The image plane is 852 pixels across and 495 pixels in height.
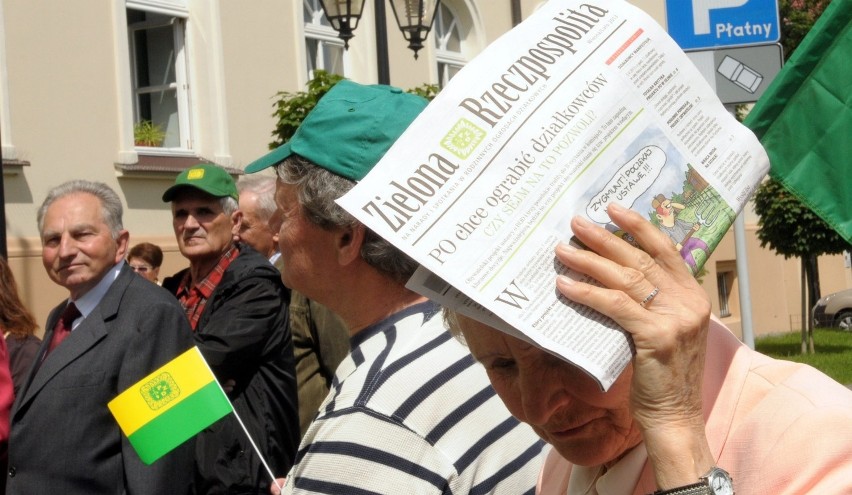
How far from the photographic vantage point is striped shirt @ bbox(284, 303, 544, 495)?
219cm

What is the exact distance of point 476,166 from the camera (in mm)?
1449

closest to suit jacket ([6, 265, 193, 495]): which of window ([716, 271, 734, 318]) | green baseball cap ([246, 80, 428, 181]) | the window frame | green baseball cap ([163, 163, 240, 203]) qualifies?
green baseball cap ([163, 163, 240, 203])

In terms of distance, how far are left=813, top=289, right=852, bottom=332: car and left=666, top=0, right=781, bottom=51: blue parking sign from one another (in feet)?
60.6

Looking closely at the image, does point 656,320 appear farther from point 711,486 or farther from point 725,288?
point 725,288

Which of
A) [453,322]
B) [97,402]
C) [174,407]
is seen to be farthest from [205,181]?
[453,322]

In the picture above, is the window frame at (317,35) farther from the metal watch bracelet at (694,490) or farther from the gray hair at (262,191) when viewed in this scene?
the metal watch bracelet at (694,490)

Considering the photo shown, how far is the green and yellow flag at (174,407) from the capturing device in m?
3.68

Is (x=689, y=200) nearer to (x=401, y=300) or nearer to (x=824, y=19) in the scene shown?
(x=401, y=300)

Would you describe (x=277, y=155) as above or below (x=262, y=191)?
above

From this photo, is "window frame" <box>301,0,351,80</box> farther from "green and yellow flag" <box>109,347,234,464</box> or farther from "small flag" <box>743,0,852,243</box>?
"small flag" <box>743,0,852,243</box>

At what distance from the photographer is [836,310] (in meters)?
22.8

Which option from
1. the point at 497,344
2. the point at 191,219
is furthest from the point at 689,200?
the point at 191,219

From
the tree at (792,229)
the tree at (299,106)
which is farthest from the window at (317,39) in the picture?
the tree at (792,229)

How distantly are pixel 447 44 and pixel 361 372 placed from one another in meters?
14.6
